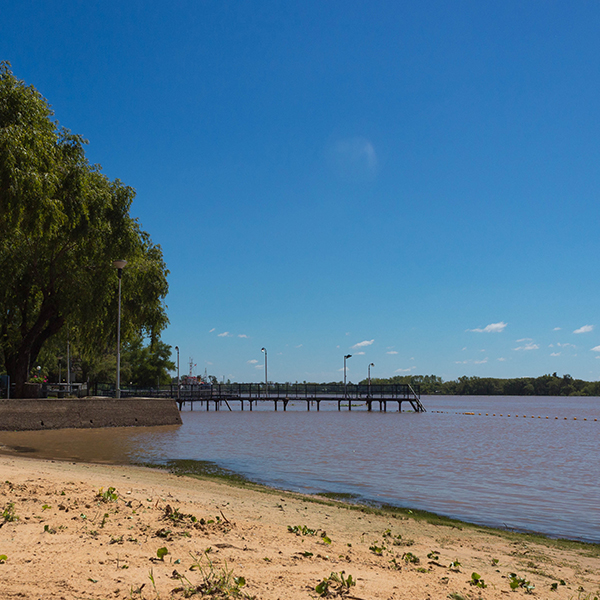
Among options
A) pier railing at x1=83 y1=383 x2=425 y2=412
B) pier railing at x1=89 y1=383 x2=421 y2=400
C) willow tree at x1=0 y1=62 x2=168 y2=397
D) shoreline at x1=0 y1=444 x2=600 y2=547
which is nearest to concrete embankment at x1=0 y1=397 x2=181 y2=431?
willow tree at x1=0 y1=62 x2=168 y2=397

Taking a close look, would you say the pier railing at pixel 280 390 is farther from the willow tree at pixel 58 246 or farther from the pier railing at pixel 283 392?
the willow tree at pixel 58 246

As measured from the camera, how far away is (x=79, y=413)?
944 inches

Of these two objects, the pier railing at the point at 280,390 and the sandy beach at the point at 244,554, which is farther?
the pier railing at the point at 280,390

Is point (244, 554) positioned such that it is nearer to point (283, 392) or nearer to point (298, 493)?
point (298, 493)

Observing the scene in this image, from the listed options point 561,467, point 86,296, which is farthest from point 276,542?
point 86,296

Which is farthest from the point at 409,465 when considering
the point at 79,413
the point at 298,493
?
the point at 79,413

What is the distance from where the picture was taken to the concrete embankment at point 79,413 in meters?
21.9

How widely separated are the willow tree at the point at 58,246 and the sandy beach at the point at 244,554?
12518 mm

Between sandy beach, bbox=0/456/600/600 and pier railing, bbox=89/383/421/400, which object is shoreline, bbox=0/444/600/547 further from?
pier railing, bbox=89/383/421/400

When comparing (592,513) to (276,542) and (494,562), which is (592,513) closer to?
(494,562)

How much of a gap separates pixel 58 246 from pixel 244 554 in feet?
72.1

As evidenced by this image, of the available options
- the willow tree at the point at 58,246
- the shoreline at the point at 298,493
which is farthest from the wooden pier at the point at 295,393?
the shoreline at the point at 298,493

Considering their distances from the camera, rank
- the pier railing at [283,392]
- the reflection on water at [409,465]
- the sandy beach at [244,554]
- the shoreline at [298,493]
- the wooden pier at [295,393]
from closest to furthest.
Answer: the sandy beach at [244,554] → the shoreline at [298,493] → the reflection on water at [409,465] → the pier railing at [283,392] → the wooden pier at [295,393]

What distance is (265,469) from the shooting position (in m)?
15.9
